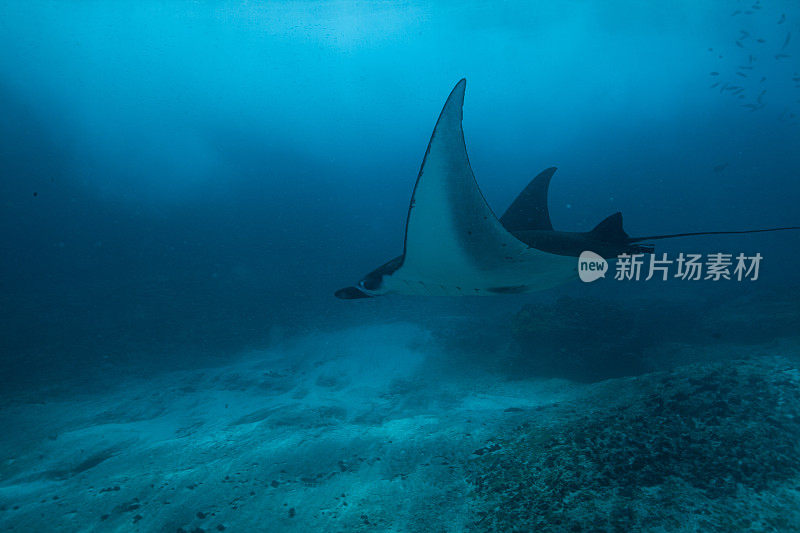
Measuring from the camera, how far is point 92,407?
845cm

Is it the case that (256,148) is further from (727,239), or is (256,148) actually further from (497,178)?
(727,239)

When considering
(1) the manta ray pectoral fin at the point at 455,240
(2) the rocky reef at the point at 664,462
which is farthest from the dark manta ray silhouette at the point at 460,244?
(2) the rocky reef at the point at 664,462

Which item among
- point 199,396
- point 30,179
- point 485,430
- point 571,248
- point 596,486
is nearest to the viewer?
point 596,486

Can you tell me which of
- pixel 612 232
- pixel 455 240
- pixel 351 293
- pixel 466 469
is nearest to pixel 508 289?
pixel 612 232

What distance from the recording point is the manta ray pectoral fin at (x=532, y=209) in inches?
219

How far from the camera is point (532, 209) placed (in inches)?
219

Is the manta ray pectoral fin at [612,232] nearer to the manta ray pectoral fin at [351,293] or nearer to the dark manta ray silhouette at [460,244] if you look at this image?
the dark manta ray silhouette at [460,244]

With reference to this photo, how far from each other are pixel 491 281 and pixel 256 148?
78.0 meters

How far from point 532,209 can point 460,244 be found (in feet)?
10.2

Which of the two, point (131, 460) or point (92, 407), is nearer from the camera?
point (131, 460)

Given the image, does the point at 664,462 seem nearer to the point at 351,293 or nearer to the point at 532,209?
the point at 351,293

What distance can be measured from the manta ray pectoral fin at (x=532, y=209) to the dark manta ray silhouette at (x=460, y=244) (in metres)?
1.55

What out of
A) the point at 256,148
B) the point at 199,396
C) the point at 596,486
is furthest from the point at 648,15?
the point at 256,148

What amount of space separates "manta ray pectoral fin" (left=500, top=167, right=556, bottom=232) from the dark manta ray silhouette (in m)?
1.55
